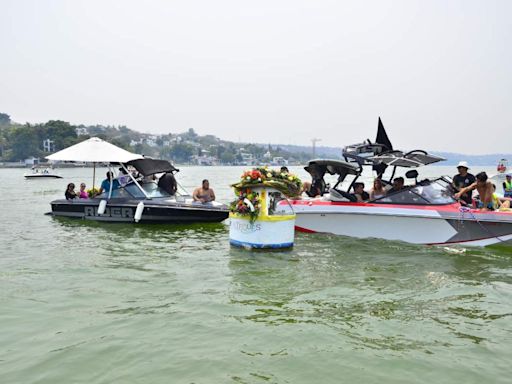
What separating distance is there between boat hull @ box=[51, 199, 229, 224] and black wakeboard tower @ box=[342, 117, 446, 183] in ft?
14.8

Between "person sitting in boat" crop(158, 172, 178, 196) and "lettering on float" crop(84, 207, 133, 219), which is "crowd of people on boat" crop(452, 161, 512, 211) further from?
"lettering on float" crop(84, 207, 133, 219)

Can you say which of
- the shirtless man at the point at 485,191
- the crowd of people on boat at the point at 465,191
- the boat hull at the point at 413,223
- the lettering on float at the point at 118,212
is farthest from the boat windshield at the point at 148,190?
the shirtless man at the point at 485,191

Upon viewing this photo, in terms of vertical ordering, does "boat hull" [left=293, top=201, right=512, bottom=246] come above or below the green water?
above

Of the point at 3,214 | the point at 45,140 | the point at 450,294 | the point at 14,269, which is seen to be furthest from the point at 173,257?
the point at 45,140

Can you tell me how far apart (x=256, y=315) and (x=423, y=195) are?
22.7 ft

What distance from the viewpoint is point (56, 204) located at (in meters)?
17.2

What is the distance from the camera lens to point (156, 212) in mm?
15195

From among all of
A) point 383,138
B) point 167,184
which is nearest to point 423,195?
point 383,138

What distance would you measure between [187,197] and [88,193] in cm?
427

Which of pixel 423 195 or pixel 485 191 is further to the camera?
pixel 423 195

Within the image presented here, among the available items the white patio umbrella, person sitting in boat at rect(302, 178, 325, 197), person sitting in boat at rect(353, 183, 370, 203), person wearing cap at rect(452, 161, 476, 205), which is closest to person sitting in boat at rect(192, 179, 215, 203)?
the white patio umbrella

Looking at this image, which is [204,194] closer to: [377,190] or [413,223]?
[377,190]

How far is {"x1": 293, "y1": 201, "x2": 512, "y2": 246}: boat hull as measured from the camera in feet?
36.2

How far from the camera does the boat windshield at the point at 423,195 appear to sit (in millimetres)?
11734
